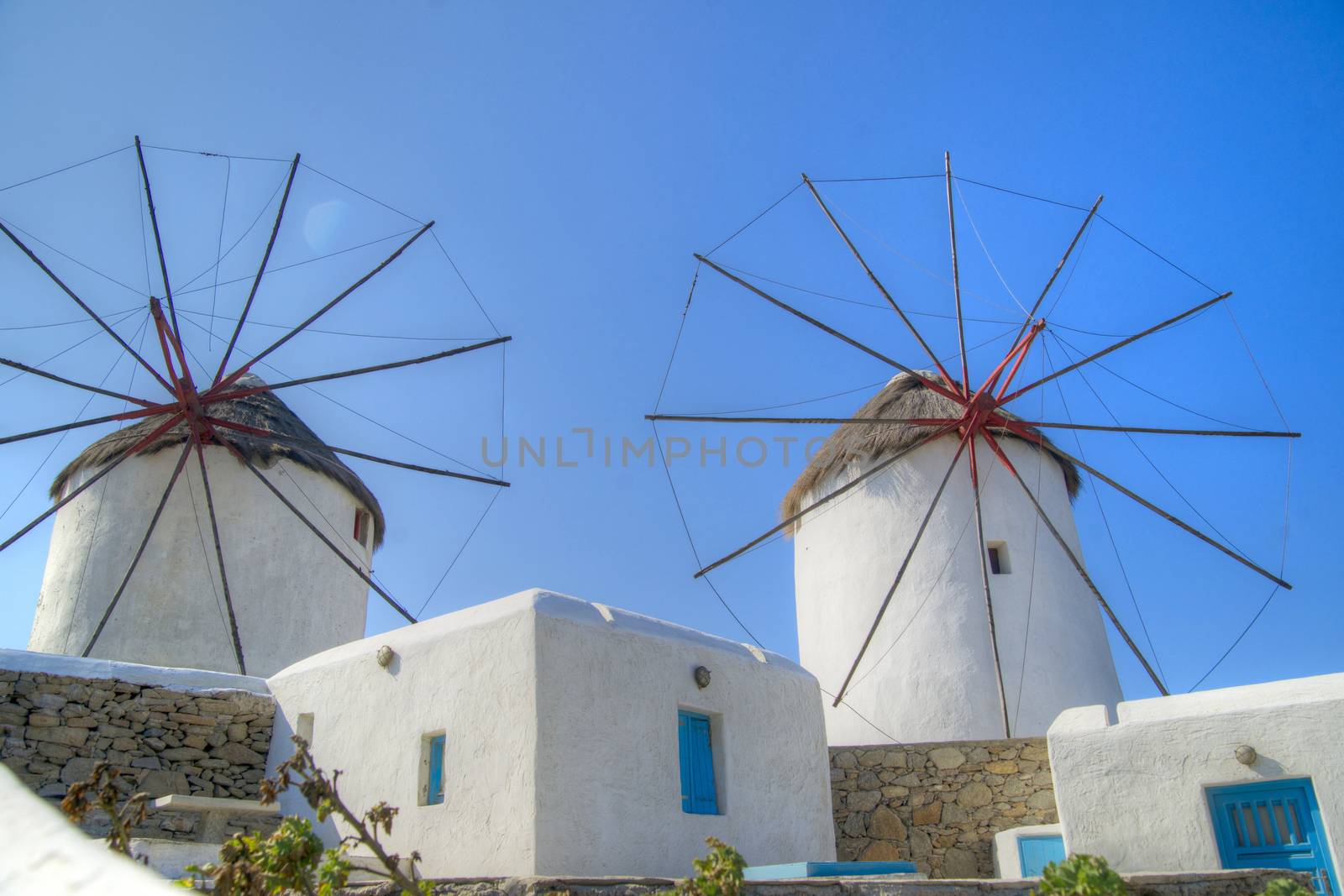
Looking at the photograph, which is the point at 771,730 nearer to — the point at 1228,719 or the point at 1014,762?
the point at 1014,762

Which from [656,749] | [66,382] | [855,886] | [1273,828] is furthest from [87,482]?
[1273,828]

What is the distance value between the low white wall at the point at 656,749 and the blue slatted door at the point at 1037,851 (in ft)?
4.81

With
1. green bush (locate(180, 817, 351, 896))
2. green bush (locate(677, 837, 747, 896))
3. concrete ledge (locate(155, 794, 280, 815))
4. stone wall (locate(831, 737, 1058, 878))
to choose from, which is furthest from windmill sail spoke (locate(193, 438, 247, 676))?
green bush (locate(677, 837, 747, 896))

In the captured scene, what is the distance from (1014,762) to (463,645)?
4.80 m

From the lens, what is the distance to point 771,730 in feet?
28.4

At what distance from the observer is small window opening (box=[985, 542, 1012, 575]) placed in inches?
491

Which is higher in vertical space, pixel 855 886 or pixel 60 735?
pixel 60 735

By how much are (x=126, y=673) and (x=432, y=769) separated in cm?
278

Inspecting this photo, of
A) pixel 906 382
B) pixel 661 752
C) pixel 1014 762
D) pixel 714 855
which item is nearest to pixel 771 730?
pixel 661 752

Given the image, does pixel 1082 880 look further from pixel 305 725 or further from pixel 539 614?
pixel 305 725

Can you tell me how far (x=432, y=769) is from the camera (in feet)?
24.7

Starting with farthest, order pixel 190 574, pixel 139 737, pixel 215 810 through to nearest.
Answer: pixel 190 574 < pixel 139 737 < pixel 215 810

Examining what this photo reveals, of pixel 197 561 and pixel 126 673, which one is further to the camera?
pixel 197 561

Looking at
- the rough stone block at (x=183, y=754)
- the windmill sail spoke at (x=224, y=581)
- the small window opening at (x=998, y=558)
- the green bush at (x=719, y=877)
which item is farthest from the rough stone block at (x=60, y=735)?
the small window opening at (x=998, y=558)
